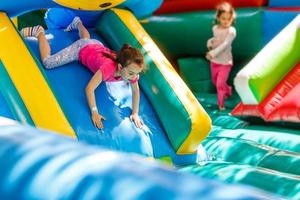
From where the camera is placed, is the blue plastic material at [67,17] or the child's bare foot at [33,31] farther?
the blue plastic material at [67,17]

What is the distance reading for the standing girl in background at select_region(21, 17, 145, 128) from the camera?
240 cm

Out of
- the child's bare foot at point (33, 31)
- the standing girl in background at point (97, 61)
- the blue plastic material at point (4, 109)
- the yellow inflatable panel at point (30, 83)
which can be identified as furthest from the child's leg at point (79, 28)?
the blue plastic material at point (4, 109)

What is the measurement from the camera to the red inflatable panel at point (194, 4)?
14.5ft

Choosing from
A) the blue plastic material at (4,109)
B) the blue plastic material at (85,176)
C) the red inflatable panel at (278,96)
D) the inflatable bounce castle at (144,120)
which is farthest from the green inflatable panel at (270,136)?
the blue plastic material at (85,176)

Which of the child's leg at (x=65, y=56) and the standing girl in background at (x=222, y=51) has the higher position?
the child's leg at (x=65, y=56)

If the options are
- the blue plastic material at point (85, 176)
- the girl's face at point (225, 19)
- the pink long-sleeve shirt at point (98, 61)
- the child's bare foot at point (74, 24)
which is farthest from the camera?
the girl's face at point (225, 19)

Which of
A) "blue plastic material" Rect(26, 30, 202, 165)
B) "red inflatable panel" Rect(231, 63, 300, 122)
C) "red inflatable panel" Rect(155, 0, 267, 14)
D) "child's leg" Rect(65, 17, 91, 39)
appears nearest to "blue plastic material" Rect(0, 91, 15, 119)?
"blue plastic material" Rect(26, 30, 202, 165)

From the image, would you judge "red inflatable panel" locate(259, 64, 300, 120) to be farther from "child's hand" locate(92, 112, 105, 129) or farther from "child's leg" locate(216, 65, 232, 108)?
"child's hand" locate(92, 112, 105, 129)

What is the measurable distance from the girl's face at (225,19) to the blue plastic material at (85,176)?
328 centimetres

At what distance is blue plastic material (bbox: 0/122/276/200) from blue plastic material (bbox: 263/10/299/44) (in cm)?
350

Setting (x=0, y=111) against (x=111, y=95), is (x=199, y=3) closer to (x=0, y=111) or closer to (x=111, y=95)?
(x=111, y=95)

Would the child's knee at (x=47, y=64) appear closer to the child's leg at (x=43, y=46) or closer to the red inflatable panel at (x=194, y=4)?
the child's leg at (x=43, y=46)

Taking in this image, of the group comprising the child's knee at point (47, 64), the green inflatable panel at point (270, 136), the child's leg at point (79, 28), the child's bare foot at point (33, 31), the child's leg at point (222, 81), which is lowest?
the child's leg at point (222, 81)

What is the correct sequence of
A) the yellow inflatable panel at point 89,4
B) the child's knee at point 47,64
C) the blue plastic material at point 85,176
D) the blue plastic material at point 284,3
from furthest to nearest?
the blue plastic material at point 284,3
the yellow inflatable panel at point 89,4
the child's knee at point 47,64
the blue plastic material at point 85,176
